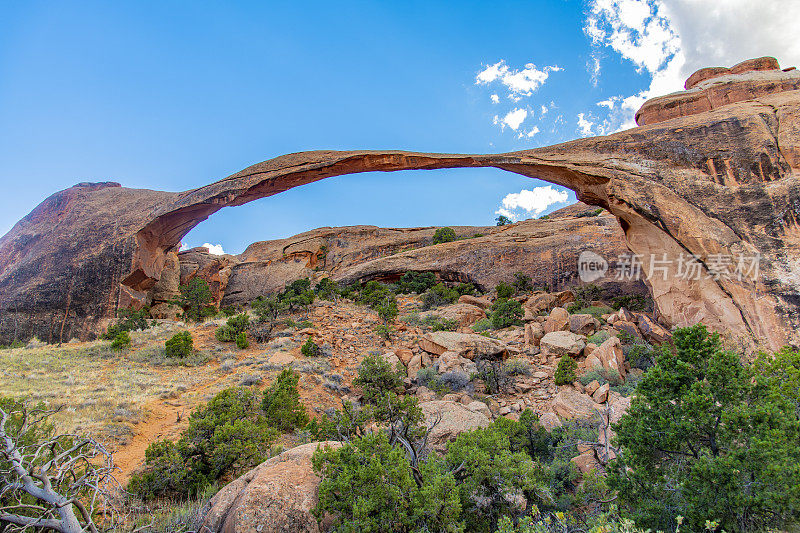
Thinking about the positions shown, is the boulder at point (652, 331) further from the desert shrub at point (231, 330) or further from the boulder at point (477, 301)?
the desert shrub at point (231, 330)

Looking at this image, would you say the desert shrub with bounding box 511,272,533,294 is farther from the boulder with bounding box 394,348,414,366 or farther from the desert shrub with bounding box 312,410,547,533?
the desert shrub with bounding box 312,410,547,533

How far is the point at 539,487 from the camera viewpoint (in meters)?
3.96

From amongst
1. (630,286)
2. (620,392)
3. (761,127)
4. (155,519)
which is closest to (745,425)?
(620,392)

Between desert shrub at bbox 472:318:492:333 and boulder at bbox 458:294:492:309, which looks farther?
boulder at bbox 458:294:492:309

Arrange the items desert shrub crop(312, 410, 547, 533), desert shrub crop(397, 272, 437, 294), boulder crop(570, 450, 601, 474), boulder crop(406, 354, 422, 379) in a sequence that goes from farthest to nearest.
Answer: desert shrub crop(397, 272, 437, 294)
boulder crop(406, 354, 422, 379)
boulder crop(570, 450, 601, 474)
desert shrub crop(312, 410, 547, 533)

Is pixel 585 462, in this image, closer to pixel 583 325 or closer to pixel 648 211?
pixel 648 211

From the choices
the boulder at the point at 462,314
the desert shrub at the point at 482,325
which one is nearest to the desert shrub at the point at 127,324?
the boulder at the point at 462,314

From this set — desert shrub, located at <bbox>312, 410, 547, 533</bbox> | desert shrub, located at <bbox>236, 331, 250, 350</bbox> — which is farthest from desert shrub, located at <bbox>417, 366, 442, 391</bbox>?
desert shrub, located at <bbox>236, 331, 250, 350</bbox>

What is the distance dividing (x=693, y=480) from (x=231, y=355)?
1179cm

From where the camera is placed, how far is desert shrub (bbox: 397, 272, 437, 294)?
20.9 metres

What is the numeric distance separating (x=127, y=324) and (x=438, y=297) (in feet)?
45.1

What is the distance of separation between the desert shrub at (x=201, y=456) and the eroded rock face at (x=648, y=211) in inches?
382

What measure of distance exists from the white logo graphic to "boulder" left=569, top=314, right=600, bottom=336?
685 cm

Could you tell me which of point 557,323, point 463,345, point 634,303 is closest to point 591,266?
point 634,303
